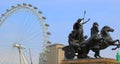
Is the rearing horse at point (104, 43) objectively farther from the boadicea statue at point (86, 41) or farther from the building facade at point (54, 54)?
the building facade at point (54, 54)

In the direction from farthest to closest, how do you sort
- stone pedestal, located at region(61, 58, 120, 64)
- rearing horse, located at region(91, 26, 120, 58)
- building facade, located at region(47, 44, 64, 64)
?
1. building facade, located at region(47, 44, 64, 64)
2. rearing horse, located at region(91, 26, 120, 58)
3. stone pedestal, located at region(61, 58, 120, 64)

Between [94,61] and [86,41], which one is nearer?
[94,61]

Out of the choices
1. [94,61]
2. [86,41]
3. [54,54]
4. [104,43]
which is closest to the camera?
[94,61]

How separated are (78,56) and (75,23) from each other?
256 cm

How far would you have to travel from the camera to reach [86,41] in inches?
1280

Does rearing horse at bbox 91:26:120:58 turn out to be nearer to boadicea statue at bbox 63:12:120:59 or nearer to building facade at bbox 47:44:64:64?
boadicea statue at bbox 63:12:120:59

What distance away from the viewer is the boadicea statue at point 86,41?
31719 mm

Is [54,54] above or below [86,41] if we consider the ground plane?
above

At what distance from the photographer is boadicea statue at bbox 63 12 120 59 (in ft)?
104

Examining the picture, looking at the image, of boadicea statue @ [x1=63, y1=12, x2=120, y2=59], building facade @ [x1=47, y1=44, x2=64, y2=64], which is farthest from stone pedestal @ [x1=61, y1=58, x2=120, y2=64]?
building facade @ [x1=47, y1=44, x2=64, y2=64]

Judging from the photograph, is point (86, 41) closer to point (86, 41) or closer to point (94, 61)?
point (86, 41)

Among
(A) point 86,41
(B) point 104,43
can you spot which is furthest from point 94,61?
(A) point 86,41

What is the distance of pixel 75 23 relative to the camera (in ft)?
110

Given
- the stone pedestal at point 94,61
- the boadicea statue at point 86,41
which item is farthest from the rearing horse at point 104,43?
the stone pedestal at point 94,61
